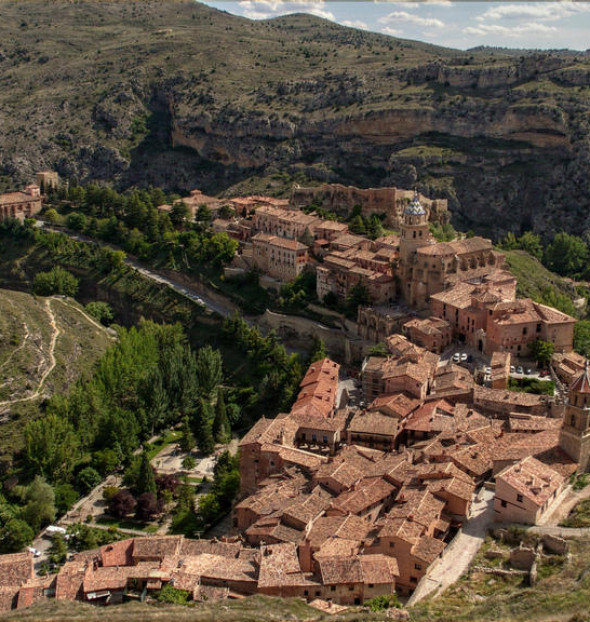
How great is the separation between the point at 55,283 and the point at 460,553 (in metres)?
54.4

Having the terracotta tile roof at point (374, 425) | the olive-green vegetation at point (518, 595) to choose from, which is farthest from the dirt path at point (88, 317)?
the olive-green vegetation at point (518, 595)

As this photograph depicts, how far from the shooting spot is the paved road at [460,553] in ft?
89.0

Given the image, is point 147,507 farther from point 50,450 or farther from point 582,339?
point 582,339

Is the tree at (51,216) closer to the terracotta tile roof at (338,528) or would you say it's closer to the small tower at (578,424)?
the terracotta tile roof at (338,528)

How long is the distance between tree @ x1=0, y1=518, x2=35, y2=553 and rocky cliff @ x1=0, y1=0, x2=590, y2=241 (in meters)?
64.6

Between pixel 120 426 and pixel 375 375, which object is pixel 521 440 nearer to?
pixel 375 375

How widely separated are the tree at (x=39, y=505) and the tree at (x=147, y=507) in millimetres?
4623

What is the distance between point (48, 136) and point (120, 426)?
8012 cm

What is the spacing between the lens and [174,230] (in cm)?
7938

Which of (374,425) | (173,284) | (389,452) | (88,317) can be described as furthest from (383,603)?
(173,284)

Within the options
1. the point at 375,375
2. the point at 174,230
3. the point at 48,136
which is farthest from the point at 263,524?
the point at 48,136

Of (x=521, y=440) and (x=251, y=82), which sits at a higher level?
(x=251, y=82)

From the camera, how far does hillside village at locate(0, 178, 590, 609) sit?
2875 centimetres

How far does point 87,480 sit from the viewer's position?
44.6 m
